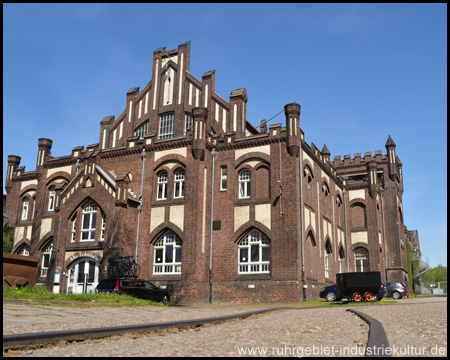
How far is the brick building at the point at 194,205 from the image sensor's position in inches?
1009

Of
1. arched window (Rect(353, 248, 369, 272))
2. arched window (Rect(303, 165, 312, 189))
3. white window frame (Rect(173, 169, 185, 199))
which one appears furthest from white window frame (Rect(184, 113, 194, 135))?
arched window (Rect(353, 248, 369, 272))

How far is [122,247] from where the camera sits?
26172 millimetres

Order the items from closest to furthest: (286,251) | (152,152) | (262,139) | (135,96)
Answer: (286,251)
(262,139)
(152,152)
(135,96)

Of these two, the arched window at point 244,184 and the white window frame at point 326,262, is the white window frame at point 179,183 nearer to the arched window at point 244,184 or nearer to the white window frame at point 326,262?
the arched window at point 244,184

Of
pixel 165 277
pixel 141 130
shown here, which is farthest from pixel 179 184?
pixel 141 130

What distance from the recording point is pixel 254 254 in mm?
26156

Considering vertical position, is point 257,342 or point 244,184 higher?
point 244,184

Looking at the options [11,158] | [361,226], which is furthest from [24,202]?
[361,226]

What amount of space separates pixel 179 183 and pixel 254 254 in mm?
6406

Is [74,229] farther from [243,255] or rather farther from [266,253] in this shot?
[266,253]

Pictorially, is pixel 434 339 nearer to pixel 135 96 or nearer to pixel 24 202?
pixel 135 96

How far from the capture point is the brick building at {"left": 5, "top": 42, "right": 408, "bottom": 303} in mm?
25625

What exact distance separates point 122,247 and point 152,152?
21.7 ft

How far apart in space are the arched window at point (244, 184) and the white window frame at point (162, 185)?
4717 millimetres
